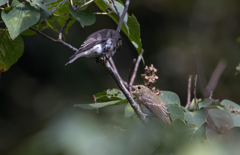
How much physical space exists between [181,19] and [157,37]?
96cm

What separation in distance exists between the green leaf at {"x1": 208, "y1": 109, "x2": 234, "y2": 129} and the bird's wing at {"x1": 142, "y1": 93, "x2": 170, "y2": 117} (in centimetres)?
33

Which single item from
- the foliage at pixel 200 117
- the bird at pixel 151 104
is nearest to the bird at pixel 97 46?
the bird at pixel 151 104

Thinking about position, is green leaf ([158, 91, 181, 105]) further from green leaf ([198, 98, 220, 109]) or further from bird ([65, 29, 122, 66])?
bird ([65, 29, 122, 66])

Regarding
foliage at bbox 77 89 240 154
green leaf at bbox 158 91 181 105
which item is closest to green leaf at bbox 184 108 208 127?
foliage at bbox 77 89 240 154

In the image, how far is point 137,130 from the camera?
0.60m

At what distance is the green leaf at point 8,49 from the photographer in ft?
5.88

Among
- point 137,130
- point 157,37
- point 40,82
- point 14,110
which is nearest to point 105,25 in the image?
point 157,37

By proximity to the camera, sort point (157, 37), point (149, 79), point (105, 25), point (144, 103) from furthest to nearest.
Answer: point (157, 37)
point (105, 25)
point (144, 103)
point (149, 79)

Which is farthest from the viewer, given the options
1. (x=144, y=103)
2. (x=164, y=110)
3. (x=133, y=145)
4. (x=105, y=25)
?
(x=105, y=25)

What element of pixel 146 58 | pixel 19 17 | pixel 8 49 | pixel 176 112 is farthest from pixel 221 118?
pixel 146 58

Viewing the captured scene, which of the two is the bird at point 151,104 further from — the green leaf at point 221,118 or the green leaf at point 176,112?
the green leaf at point 221,118

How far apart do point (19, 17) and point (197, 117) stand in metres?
1.18

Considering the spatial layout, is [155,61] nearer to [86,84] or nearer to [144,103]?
[86,84]

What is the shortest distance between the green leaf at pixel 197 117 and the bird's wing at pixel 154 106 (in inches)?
11.6
